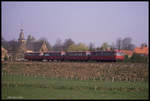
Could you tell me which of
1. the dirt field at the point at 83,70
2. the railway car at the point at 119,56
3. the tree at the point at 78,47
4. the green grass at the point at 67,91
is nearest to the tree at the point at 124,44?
the tree at the point at 78,47

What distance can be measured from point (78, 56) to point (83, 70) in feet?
41.3

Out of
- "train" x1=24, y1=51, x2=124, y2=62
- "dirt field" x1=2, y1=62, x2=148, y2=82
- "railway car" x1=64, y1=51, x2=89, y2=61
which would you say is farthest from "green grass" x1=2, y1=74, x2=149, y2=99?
"railway car" x1=64, y1=51, x2=89, y2=61

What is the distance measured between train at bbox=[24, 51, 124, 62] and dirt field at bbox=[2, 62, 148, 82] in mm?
7686

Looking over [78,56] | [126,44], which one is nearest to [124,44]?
[126,44]

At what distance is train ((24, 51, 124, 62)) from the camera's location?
4656 cm

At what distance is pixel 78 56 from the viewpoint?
A: 2014 inches

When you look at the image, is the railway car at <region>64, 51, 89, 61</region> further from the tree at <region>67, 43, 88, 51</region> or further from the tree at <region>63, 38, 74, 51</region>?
the tree at <region>67, 43, 88, 51</region>

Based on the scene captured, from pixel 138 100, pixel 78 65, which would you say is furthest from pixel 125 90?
pixel 78 65

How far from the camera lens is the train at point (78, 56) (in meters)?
46.6

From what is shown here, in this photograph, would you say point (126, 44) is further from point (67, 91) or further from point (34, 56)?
point (67, 91)

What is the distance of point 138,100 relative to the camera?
52.0 ft

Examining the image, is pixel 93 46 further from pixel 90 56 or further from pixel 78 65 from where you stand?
pixel 78 65

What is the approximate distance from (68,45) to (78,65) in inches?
1521

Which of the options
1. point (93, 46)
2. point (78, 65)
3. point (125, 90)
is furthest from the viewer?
point (93, 46)
